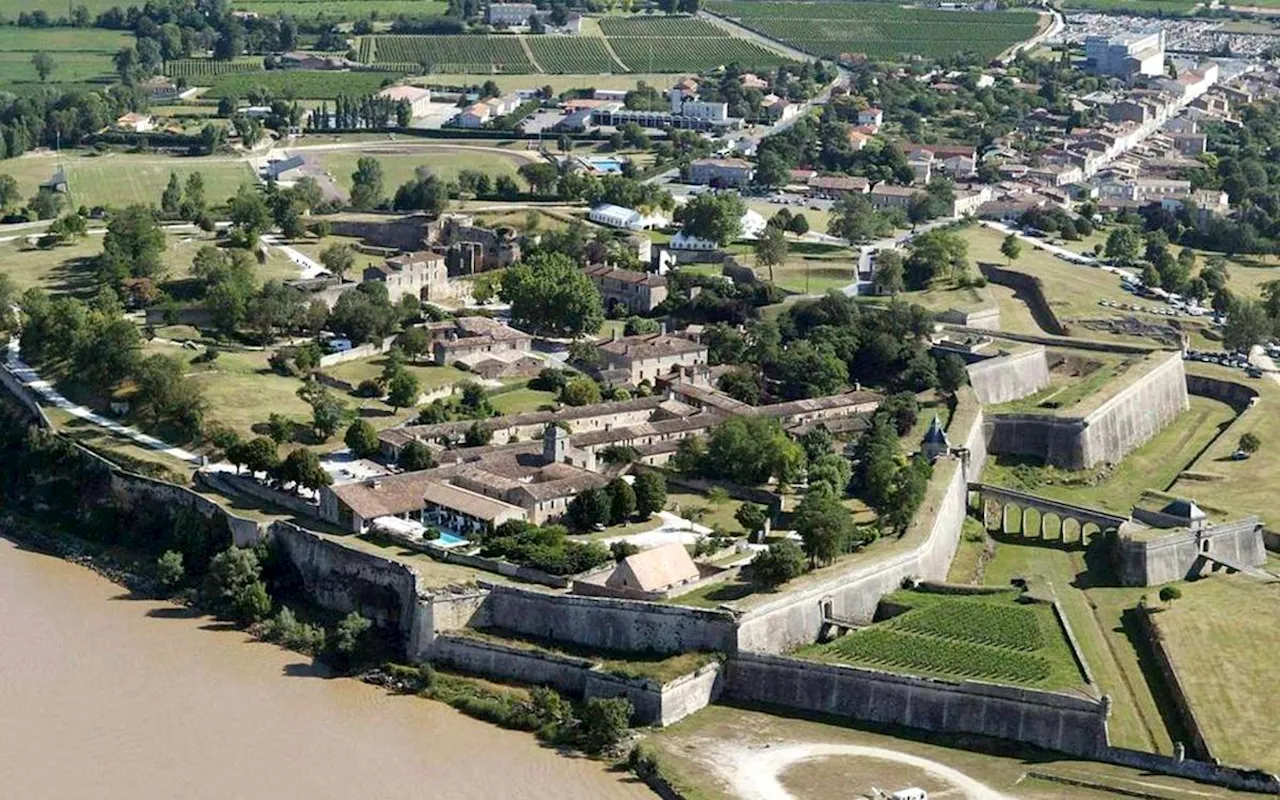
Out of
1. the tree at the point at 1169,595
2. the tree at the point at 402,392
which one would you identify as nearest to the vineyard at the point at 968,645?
the tree at the point at 1169,595

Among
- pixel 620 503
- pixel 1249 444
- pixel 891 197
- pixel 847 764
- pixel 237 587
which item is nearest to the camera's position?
Answer: pixel 847 764

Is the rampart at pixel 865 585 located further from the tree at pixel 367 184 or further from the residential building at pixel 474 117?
the residential building at pixel 474 117

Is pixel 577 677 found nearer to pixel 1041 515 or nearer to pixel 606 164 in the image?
pixel 1041 515

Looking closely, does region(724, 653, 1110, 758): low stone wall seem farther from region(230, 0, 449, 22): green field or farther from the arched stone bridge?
region(230, 0, 449, 22): green field

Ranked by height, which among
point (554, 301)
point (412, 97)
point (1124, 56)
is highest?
point (1124, 56)

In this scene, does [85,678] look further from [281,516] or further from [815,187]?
[815,187]

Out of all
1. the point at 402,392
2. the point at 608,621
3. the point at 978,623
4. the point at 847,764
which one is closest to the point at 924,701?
the point at 847,764
